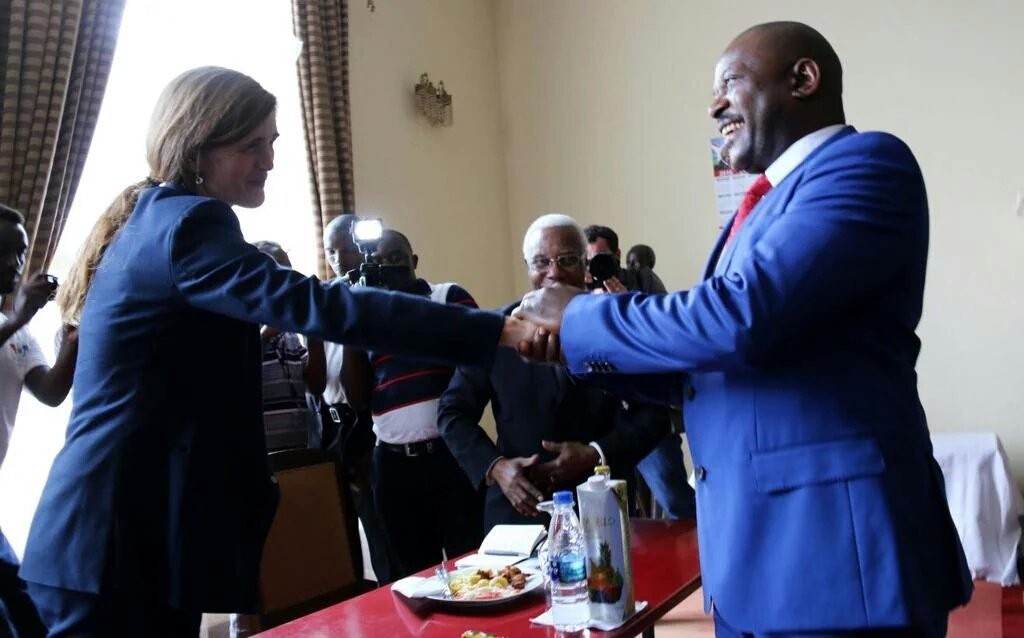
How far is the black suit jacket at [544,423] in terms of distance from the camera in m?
2.22

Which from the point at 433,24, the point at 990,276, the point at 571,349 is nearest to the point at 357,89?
the point at 433,24

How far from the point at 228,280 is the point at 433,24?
14.4 ft

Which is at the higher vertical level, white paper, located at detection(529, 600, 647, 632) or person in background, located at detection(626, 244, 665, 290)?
person in background, located at detection(626, 244, 665, 290)

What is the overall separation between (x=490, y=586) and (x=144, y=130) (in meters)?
1.92

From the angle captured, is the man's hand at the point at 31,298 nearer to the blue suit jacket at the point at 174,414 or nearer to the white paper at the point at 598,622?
the blue suit jacket at the point at 174,414

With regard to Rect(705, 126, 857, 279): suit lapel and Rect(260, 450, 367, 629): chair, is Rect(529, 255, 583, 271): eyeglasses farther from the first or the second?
Rect(705, 126, 857, 279): suit lapel

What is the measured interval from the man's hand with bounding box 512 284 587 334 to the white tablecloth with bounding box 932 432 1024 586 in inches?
118

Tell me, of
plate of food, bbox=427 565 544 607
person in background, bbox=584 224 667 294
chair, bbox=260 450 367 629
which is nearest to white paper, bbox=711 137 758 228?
person in background, bbox=584 224 667 294

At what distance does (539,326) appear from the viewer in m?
1.40

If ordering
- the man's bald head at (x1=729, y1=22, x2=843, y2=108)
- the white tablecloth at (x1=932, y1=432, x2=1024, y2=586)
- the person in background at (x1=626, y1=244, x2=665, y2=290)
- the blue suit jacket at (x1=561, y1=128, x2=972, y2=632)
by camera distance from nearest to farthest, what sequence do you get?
the blue suit jacket at (x1=561, y1=128, x2=972, y2=632)
the man's bald head at (x1=729, y1=22, x2=843, y2=108)
the white tablecloth at (x1=932, y1=432, x2=1024, y2=586)
the person in background at (x1=626, y1=244, x2=665, y2=290)

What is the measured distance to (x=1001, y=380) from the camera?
4.50 metres

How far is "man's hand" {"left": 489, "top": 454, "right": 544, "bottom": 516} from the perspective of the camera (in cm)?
208

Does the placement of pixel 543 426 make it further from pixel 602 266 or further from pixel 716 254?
pixel 716 254

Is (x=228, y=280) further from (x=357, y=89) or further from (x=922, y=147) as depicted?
(x=922, y=147)
